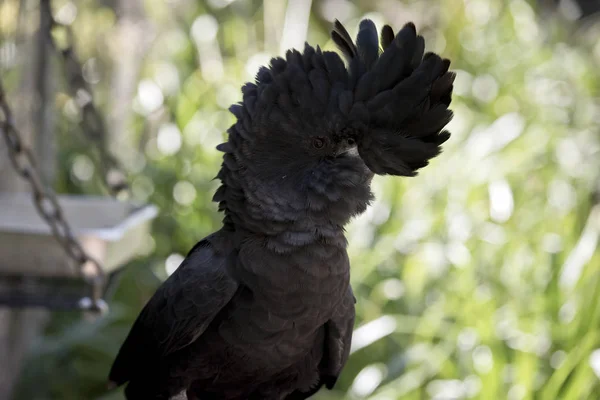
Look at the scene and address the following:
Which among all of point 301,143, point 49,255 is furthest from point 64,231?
point 301,143

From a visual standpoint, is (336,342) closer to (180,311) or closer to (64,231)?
(180,311)

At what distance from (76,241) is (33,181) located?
0.45ft

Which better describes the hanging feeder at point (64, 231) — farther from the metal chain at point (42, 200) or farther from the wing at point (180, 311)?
the wing at point (180, 311)

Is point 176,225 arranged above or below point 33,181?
below

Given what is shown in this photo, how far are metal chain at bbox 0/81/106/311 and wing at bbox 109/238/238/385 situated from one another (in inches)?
6.8

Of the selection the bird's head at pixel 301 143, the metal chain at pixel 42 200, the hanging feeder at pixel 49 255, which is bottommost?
the hanging feeder at pixel 49 255

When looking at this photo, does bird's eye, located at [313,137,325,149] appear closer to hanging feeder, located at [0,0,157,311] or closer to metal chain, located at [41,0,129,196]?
hanging feeder, located at [0,0,157,311]

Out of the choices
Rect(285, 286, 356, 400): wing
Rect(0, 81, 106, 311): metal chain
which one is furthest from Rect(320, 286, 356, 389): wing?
Rect(0, 81, 106, 311): metal chain

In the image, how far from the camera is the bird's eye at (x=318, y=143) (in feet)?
3.03

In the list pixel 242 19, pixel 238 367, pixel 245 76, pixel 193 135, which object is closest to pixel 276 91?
pixel 238 367

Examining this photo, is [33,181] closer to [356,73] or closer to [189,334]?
[189,334]

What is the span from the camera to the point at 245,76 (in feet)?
9.91

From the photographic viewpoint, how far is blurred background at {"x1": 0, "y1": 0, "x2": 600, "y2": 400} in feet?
6.55

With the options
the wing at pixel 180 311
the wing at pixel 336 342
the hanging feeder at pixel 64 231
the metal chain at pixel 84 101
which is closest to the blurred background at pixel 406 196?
the metal chain at pixel 84 101
